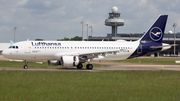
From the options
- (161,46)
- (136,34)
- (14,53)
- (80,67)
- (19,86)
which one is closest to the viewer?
(19,86)

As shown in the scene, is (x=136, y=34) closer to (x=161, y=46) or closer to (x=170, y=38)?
(x=170, y=38)

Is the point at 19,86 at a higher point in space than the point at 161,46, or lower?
lower

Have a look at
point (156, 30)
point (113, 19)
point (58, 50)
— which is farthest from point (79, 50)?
point (113, 19)

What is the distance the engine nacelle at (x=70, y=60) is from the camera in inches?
1331

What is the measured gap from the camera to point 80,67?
38031mm

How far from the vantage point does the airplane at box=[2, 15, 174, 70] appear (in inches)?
1395

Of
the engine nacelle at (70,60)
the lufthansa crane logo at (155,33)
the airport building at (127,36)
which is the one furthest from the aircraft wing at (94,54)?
the airport building at (127,36)

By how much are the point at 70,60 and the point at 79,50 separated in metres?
4.50

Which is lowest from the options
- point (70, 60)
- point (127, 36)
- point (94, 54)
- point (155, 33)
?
point (70, 60)

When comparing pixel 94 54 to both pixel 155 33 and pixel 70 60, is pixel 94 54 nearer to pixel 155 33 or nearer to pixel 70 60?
pixel 70 60

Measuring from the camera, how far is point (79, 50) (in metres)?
38.2

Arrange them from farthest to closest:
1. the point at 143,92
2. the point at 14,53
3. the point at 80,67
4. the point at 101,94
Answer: the point at 80,67, the point at 14,53, the point at 143,92, the point at 101,94

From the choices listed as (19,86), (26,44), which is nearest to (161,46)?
(26,44)

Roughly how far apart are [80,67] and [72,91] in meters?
21.2
